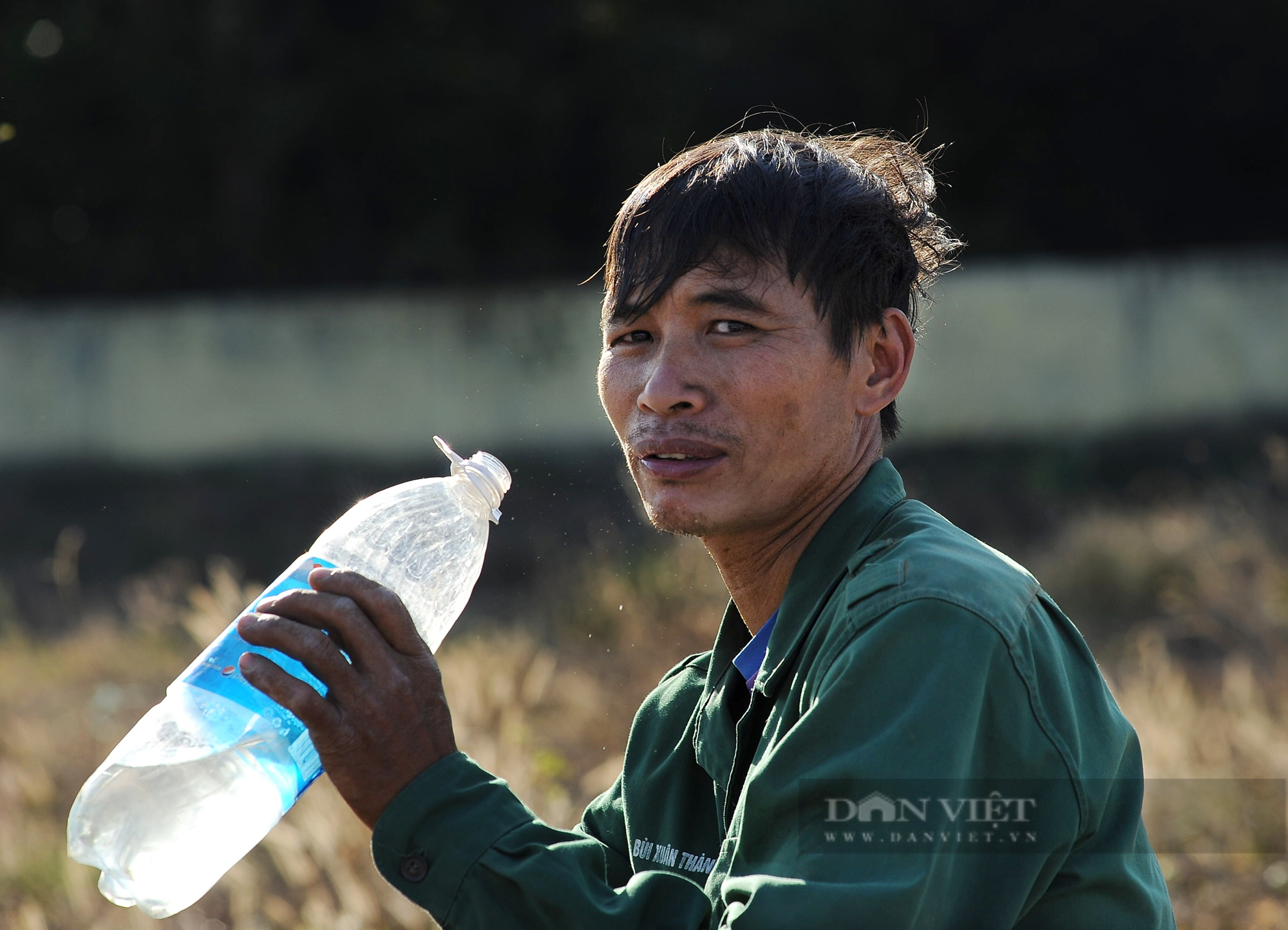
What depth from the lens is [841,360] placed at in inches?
91.1

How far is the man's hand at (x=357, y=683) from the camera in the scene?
6.19 feet

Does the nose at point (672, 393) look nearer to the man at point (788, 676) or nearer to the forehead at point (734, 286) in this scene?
the man at point (788, 676)

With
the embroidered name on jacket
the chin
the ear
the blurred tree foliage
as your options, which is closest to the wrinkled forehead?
the ear

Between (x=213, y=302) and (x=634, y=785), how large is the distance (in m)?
15.1

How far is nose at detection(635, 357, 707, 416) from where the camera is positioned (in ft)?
7.22

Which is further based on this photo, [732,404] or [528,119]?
[528,119]

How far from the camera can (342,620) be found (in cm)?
190

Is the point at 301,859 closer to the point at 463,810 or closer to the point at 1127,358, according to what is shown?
the point at 463,810

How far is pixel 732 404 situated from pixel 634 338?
258 millimetres

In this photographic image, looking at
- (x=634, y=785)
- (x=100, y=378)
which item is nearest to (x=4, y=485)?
(x=100, y=378)

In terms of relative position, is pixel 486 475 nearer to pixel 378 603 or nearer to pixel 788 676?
pixel 378 603

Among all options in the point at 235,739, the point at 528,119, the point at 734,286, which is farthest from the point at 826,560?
the point at 528,119

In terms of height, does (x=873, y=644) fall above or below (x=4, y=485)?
above

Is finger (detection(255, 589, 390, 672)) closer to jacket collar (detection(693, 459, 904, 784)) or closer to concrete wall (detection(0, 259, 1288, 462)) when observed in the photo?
jacket collar (detection(693, 459, 904, 784))
